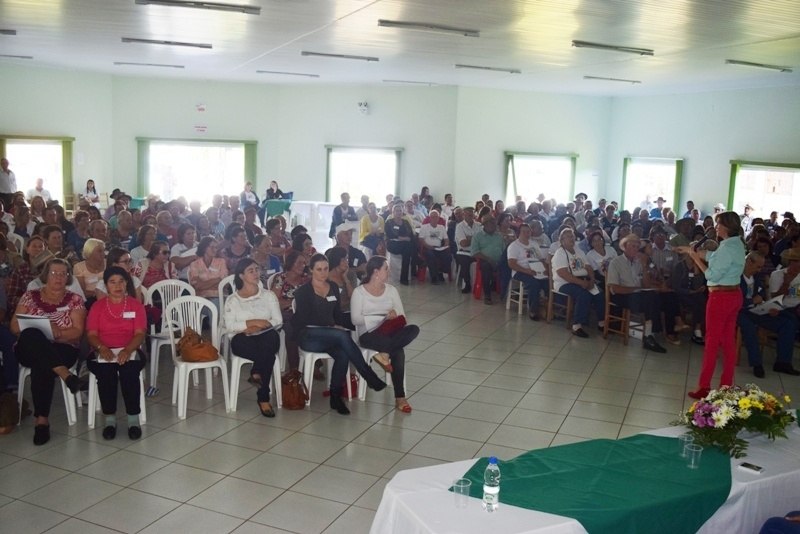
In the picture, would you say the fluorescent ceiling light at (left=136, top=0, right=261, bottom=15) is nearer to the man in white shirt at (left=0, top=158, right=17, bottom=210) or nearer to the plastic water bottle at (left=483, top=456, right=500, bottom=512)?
the plastic water bottle at (left=483, top=456, right=500, bottom=512)

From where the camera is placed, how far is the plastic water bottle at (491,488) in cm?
288

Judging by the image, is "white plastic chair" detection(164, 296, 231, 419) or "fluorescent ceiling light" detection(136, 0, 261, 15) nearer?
"white plastic chair" detection(164, 296, 231, 419)

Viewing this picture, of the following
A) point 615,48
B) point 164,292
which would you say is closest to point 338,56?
point 615,48

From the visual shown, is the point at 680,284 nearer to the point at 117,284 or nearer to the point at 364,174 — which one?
the point at 117,284

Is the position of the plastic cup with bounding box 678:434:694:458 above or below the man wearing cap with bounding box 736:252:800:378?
above

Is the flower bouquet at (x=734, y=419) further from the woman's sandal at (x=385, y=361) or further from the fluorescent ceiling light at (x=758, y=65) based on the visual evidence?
the fluorescent ceiling light at (x=758, y=65)

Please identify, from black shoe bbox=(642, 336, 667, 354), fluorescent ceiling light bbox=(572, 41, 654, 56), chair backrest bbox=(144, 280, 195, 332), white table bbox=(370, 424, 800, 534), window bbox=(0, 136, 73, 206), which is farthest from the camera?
window bbox=(0, 136, 73, 206)

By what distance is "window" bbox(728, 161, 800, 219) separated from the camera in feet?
44.1

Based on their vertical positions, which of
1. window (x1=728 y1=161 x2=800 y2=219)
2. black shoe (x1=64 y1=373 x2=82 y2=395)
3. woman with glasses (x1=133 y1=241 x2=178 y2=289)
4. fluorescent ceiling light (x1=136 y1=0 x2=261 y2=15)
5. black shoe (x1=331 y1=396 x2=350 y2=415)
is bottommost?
black shoe (x1=331 y1=396 x2=350 y2=415)

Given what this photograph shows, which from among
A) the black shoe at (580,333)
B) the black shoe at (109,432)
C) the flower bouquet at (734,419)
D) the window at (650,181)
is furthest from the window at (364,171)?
the flower bouquet at (734,419)

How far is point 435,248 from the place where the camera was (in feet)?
38.2

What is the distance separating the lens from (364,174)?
17.0 meters

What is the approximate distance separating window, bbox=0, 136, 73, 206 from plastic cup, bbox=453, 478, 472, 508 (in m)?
14.0

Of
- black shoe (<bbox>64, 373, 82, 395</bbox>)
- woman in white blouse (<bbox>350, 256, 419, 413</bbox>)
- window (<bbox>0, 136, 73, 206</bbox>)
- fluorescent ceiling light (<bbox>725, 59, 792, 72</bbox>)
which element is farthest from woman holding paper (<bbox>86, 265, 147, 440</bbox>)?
window (<bbox>0, 136, 73, 206</bbox>)
